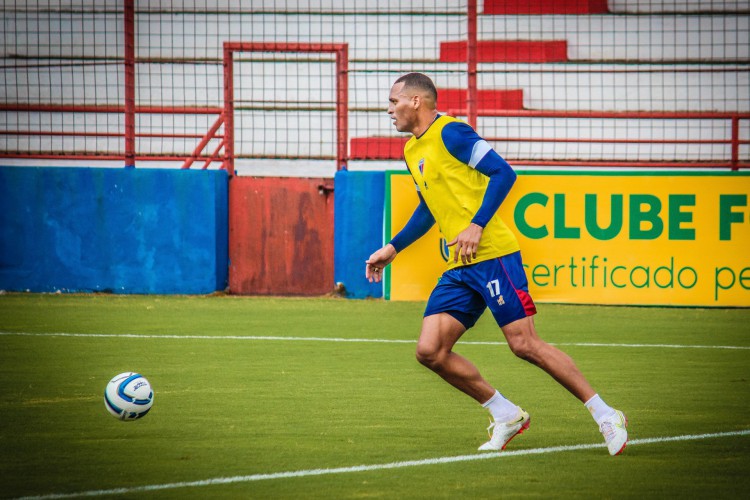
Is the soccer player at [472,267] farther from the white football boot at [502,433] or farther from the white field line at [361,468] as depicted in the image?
the white field line at [361,468]

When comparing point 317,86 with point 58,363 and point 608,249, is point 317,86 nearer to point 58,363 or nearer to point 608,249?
point 608,249

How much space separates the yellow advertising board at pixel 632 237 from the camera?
1349cm

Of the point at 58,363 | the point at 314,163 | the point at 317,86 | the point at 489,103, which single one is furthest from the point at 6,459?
the point at 489,103

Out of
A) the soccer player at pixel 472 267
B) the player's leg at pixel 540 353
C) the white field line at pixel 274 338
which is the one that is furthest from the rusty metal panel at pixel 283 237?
the player's leg at pixel 540 353

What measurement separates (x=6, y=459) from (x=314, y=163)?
12.4 m

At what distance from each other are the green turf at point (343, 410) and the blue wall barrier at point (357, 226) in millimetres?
2198

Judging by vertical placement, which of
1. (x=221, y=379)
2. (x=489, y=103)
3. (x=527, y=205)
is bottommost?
(x=221, y=379)

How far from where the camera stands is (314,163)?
1791 centimetres

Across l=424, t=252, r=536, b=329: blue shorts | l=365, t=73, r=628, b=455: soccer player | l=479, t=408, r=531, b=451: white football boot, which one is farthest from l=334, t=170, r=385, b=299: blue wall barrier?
l=479, t=408, r=531, b=451: white football boot

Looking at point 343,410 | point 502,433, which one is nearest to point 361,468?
point 502,433

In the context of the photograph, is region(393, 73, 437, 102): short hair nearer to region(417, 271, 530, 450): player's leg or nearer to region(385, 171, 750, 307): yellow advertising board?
region(417, 271, 530, 450): player's leg

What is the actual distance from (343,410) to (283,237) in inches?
317

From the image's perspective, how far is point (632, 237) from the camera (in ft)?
44.7

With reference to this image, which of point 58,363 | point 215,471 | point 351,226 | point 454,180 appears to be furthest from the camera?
point 351,226
